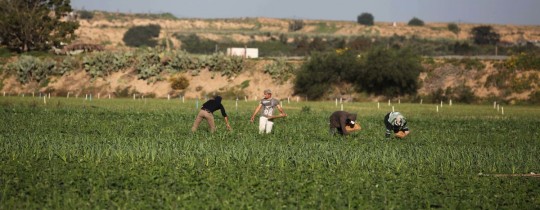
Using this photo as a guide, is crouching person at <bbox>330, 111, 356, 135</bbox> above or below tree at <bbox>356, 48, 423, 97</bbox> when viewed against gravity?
below

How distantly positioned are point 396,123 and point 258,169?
8057 mm

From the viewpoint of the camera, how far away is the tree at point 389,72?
235ft

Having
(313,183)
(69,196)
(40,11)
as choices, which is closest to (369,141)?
(313,183)

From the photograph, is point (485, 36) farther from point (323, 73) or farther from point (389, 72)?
point (389, 72)

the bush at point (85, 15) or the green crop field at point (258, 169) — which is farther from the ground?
the bush at point (85, 15)

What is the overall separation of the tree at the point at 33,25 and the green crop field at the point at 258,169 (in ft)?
194

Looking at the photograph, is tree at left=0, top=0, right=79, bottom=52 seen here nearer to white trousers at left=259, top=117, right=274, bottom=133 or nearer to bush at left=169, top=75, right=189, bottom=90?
bush at left=169, top=75, right=189, bottom=90

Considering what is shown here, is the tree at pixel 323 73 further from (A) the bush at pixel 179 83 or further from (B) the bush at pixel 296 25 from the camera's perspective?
(B) the bush at pixel 296 25

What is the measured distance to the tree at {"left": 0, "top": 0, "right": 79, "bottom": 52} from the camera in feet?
285

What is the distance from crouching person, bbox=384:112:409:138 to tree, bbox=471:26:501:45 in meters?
116

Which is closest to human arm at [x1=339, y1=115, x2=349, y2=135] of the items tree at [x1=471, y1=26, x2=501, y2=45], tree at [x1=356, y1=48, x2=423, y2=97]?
tree at [x1=356, y1=48, x2=423, y2=97]

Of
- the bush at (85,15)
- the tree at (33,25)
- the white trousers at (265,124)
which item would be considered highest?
the bush at (85,15)

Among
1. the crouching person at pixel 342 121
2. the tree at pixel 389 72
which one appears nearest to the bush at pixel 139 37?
the tree at pixel 389 72

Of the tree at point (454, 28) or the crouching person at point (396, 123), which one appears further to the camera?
the tree at point (454, 28)
